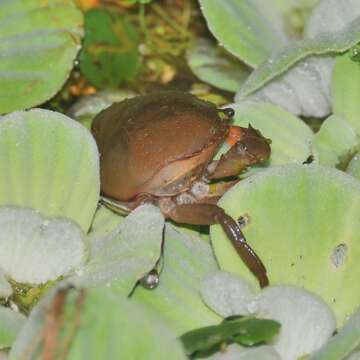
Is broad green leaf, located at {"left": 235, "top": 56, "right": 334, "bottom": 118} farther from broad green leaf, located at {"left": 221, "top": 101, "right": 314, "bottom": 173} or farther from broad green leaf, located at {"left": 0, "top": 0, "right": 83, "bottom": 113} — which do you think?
broad green leaf, located at {"left": 0, "top": 0, "right": 83, "bottom": 113}

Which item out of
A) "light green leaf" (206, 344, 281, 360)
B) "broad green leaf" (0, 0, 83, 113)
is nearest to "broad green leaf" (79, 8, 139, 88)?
"broad green leaf" (0, 0, 83, 113)

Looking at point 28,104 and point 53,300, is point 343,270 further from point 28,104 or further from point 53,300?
point 28,104

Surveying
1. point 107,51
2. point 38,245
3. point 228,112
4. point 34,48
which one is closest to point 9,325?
point 38,245

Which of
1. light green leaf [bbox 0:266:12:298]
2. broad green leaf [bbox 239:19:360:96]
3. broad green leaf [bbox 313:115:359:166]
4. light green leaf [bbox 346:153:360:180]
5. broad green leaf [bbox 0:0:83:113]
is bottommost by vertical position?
light green leaf [bbox 0:266:12:298]

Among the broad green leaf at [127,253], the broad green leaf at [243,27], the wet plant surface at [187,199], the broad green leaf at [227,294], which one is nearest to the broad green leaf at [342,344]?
the wet plant surface at [187,199]

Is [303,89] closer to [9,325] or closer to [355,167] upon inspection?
[355,167]

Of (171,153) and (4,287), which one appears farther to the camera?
(171,153)

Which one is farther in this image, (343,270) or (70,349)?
(343,270)

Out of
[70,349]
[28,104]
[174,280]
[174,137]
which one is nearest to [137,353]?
[70,349]
